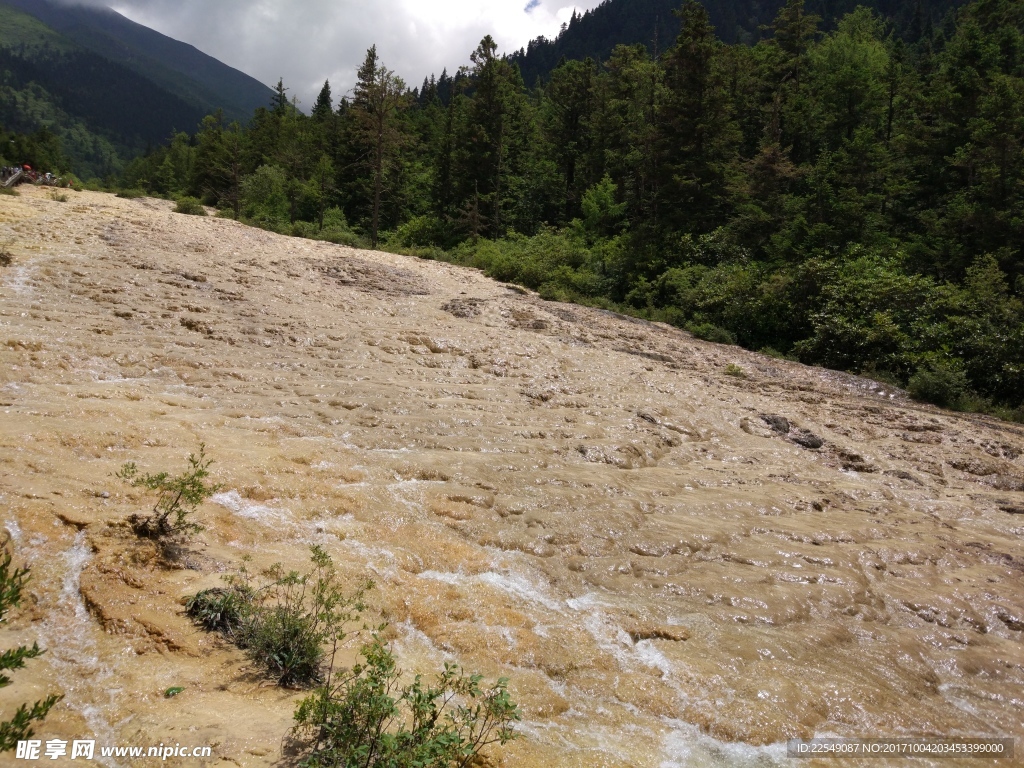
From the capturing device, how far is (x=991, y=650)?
5160 mm

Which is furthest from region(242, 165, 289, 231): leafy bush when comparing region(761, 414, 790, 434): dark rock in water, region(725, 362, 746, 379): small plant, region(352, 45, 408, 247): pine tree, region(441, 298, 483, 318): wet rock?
region(761, 414, 790, 434): dark rock in water

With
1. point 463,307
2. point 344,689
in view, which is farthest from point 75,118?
point 344,689

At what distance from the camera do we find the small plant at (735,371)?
12664 millimetres

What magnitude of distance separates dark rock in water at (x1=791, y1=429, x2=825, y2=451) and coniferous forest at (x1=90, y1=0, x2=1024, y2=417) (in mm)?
4531

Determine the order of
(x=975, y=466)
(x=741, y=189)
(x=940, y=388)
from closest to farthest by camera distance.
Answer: (x=975, y=466) → (x=940, y=388) → (x=741, y=189)

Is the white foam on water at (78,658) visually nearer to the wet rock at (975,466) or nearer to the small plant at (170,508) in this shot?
the small plant at (170,508)


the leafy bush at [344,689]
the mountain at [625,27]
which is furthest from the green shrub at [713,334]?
the mountain at [625,27]

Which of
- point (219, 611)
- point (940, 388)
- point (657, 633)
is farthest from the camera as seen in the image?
point (940, 388)

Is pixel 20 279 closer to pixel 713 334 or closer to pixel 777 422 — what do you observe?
pixel 777 422

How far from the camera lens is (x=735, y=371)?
42.0 ft

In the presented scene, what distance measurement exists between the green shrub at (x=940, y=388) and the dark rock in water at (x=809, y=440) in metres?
4.44

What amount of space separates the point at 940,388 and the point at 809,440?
4.82 meters

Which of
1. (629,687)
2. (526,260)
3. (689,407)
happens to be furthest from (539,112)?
(629,687)

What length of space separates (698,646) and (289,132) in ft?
147
